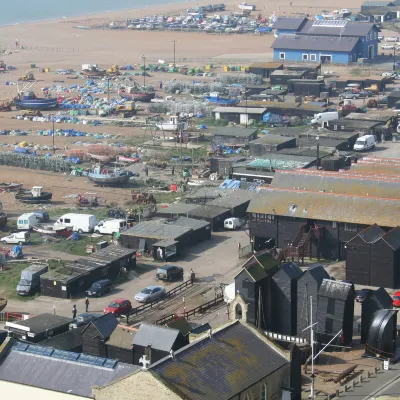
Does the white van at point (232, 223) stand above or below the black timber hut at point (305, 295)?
below

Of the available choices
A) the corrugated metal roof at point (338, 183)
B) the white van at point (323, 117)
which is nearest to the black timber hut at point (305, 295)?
the corrugated metal roof at point (338, 183)

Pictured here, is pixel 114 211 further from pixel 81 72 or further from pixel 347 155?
pixel 81 72

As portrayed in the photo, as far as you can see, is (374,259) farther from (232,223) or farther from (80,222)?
(80,222)

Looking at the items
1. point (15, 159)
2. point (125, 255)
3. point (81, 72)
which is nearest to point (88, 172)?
point (15, 159)

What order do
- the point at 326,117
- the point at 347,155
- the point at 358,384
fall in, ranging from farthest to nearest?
the point at 326,117
the point at 347,155
the point at 358,384

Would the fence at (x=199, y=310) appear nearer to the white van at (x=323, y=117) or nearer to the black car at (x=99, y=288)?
the black car at (x=99, y=288)
